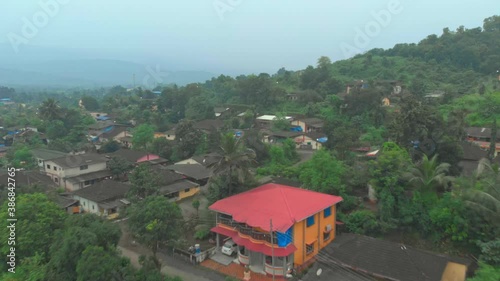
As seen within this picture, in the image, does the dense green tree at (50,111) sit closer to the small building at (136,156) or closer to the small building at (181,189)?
the small building at (136,156)

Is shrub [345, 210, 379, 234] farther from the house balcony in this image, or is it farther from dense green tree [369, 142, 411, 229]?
the house balcony

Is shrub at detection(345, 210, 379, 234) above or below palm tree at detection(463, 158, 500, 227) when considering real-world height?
below

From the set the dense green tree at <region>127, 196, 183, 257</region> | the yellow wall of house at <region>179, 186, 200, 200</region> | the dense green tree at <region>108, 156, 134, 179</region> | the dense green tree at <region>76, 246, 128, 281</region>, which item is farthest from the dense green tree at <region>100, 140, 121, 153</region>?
the dense green tree at <region>76, 246, 128, 281</region>

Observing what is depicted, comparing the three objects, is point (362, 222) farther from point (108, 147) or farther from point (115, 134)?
point (115, 134)

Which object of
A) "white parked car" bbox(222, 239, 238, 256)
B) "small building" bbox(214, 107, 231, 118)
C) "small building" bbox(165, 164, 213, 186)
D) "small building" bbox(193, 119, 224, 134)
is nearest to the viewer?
"white parked car" bbox(222, 239, 238, 256)

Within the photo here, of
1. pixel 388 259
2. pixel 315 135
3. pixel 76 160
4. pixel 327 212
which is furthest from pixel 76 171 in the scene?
pixel 388 259

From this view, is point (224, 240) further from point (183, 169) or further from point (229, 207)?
point (183, 169)

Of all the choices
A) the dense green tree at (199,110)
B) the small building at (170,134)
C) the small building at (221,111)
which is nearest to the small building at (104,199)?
the small building at (170,134)
